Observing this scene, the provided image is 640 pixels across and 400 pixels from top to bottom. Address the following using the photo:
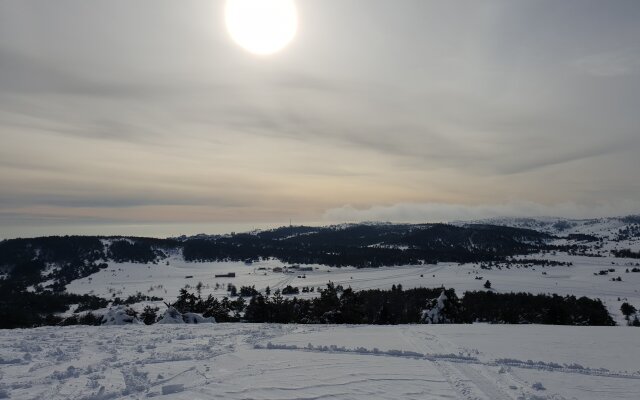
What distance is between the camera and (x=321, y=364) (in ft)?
52.2

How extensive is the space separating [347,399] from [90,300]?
217227 millimetres

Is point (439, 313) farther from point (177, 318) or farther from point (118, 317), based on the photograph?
point (118, 317)

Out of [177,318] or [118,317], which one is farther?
[177,318]

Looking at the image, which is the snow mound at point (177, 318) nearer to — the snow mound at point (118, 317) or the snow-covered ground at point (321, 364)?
the snow mound at point (118, 317)

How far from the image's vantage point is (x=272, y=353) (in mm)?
18172

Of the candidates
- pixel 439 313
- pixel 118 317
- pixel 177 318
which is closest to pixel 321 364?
pixel 177 318

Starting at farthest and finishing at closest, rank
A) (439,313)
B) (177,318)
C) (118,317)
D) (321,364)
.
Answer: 1. (439,313)
2. (177,318)
3. (118,317)
4. (321,364)

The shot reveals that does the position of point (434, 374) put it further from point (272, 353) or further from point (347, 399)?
point (272, 353)

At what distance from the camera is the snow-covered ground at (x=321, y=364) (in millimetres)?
12461

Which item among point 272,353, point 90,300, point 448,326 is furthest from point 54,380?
point 90,300

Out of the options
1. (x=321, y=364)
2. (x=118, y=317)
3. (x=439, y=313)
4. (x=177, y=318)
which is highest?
(x=321, y=364)

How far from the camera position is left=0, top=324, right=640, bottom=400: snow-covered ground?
12.5 meters

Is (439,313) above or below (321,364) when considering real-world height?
below

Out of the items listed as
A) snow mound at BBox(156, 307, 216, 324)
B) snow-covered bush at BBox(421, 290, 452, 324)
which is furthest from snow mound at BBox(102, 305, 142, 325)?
snow-covered bush at BBox(421, 290, 452, 324)
